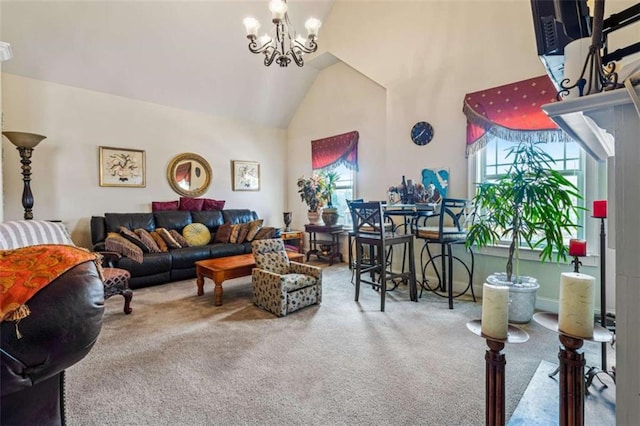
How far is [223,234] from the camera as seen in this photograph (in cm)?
510

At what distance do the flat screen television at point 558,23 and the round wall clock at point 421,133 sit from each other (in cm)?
305

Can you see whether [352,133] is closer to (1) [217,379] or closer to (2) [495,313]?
(1) [217,379]

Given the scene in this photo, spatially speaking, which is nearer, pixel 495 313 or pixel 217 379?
pixel 495 313

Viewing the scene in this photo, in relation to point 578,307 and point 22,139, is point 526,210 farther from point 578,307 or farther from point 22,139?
point 22,139

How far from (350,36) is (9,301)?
5.07 metres

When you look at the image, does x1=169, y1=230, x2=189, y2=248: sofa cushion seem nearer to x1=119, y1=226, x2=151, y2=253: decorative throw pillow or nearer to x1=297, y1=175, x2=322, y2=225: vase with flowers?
x1=119, y1=226, x2=151, y2=253: decorative throw pillow

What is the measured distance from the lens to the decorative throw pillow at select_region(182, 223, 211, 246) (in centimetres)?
481

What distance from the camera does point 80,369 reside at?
2.03 meters

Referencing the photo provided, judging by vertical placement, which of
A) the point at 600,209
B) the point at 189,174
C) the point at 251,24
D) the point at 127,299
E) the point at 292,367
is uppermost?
the point at 251,24

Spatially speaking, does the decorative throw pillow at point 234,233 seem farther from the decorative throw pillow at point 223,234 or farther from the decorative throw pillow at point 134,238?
the decorative throw pillow at point 134,238

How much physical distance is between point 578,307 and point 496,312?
206mm

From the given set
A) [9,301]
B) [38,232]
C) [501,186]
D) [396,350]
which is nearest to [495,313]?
[9,301]

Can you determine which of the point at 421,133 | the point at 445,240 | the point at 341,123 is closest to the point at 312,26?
the point at 421,133

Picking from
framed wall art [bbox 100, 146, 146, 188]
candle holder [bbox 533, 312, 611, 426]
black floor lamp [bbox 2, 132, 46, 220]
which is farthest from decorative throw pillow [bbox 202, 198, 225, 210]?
candle holder [bbox 533, 312, 611, 426]
